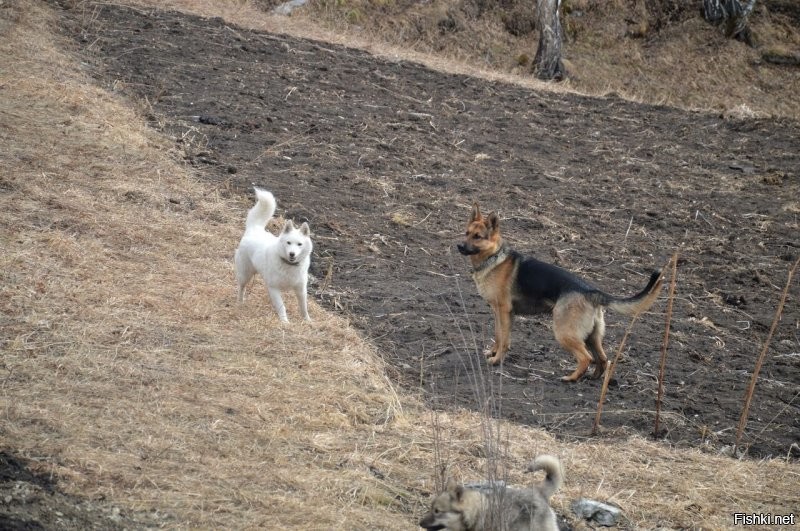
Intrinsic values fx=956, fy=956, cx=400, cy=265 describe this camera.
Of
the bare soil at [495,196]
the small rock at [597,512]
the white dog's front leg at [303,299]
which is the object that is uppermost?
the small rock at [597,512]

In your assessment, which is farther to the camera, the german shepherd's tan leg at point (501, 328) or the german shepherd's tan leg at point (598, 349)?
the german shepherd's tan leg at point (501, 328)

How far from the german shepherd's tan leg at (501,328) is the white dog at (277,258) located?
164 cm

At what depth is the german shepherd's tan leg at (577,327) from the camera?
25.8 feet

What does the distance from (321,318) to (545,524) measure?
393 centimetres

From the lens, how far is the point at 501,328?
8.32 metres

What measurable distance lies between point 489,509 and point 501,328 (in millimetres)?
3817

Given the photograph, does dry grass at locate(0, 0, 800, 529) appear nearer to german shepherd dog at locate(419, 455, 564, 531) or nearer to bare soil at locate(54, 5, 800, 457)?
german shepherd dog at locate(419, 455, 564, 531)

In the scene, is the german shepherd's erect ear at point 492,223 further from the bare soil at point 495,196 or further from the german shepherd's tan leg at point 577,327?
the german shepherd's tan leg at point 577,327

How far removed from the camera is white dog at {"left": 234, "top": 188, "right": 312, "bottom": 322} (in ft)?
25.3

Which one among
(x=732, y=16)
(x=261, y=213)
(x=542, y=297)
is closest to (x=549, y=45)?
(x=732, y=16)

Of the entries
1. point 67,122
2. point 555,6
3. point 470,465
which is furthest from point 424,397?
point 555,6

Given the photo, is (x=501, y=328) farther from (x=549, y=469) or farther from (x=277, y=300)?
(x=549, y=469)

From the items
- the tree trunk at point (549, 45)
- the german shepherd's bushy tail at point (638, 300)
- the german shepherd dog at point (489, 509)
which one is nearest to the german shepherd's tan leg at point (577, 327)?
the german shepherd's bushy tail at point (638, 300)

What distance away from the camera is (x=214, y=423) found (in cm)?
581
